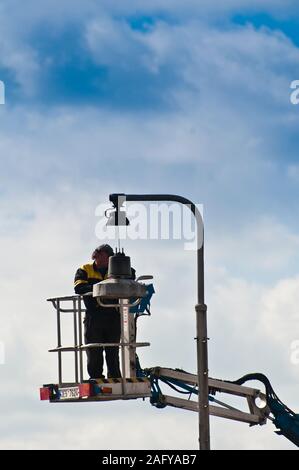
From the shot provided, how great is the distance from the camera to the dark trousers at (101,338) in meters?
24.7

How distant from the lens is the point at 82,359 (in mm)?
Result: 24594

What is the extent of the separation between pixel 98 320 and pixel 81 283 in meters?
0.65

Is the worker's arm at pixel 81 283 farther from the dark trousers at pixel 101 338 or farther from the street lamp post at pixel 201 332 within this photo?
the street lamp post at pixel 201 332

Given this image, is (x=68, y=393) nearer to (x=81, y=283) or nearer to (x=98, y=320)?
(x=98, y=320)

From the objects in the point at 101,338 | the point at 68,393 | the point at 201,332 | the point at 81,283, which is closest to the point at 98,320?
the point at 101,338

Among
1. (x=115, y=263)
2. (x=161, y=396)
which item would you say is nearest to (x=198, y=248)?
(x=115, y=263)

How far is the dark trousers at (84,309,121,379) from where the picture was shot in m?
24.7

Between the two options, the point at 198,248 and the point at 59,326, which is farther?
the point at 59,326

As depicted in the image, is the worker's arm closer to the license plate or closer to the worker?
the worker

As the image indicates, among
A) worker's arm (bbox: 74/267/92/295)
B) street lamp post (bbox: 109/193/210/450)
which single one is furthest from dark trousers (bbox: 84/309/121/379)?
street lamp post (bbox: 109/193/210/450)
